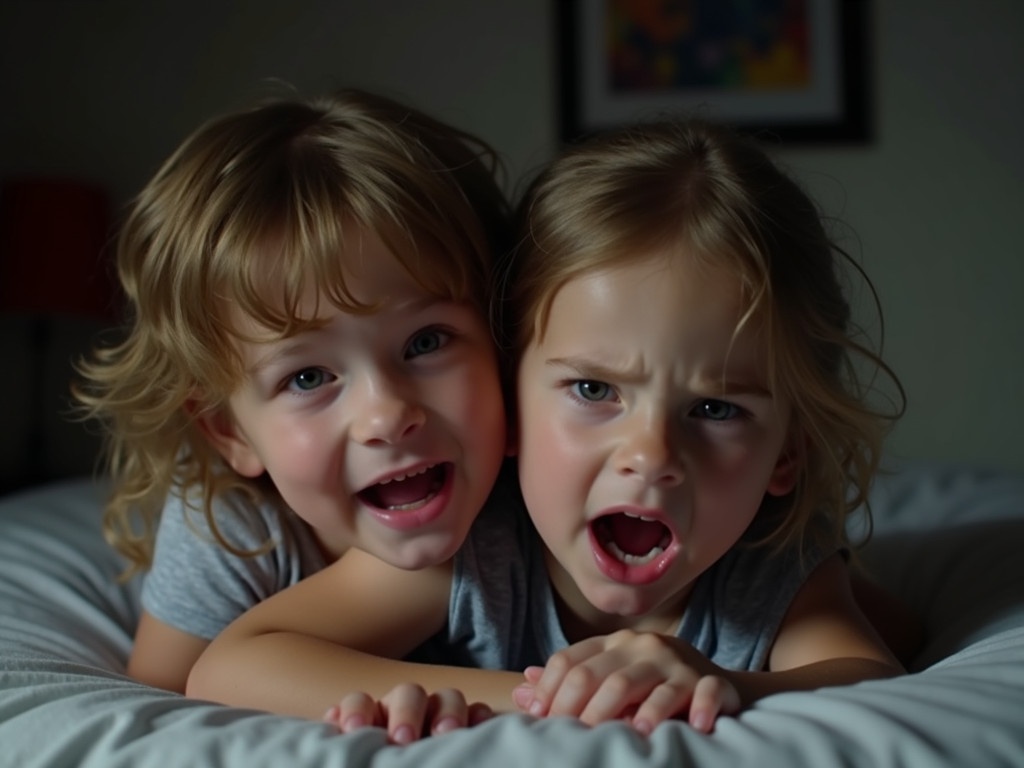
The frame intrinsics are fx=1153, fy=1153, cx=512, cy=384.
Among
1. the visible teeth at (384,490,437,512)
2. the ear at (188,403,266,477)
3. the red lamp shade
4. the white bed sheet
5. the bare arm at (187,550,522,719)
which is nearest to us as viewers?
the white bed sheet

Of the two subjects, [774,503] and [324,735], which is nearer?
[324,735]

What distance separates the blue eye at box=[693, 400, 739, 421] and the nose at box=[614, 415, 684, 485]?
44 millimetres

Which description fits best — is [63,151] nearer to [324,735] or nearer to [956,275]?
[956,275]

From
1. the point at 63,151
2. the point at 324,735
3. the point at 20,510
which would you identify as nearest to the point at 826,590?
the point at 324,735

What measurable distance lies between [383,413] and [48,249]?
217cm

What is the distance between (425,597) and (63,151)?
253cm

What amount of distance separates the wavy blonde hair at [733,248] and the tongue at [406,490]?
0.49 ft

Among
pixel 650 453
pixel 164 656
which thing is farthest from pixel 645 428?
pixel 164 656

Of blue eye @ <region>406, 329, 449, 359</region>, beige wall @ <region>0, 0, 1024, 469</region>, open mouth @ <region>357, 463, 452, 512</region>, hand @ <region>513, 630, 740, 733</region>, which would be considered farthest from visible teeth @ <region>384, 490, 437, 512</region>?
beige wall @ <region>0, 0, 1024, 469</region>

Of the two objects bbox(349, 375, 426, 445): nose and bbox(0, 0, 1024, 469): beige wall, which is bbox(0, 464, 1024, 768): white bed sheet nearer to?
bbox(349, 375, 426, 445): nose

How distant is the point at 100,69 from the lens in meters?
3.21

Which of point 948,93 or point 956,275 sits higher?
point 948,93

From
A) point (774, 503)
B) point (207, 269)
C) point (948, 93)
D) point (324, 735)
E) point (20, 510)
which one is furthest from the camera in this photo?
point (948, 93)

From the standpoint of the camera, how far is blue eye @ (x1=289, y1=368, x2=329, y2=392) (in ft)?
3.46
